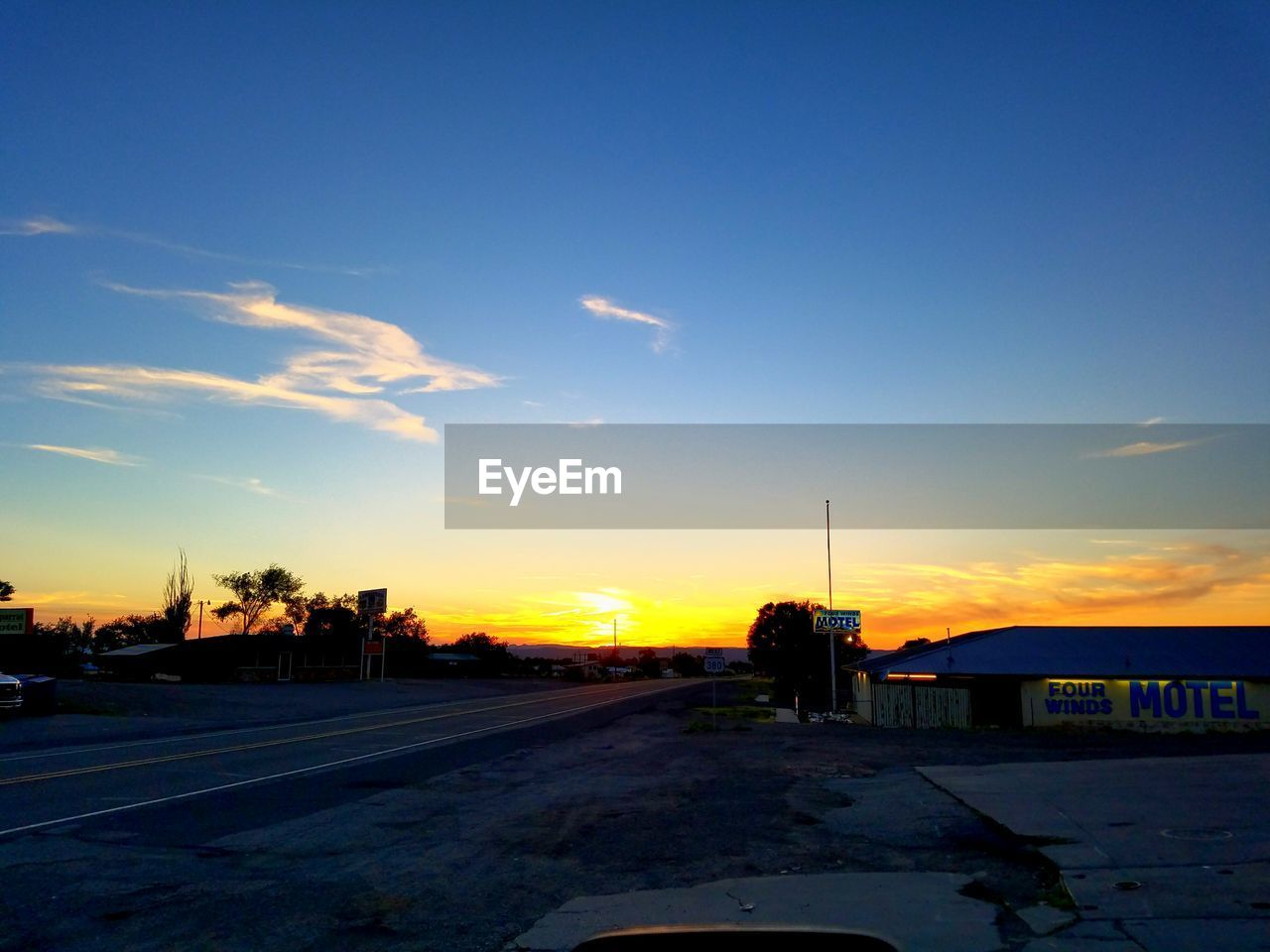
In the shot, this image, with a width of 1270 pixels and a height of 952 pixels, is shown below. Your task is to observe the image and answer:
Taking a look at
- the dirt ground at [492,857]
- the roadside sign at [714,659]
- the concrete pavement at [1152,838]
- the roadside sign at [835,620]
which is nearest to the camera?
the concrete pavement at [1152,838]

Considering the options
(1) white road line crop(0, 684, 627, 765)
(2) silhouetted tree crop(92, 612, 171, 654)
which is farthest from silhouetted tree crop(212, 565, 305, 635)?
(1) white road line crop(0, 684, 627, 765)

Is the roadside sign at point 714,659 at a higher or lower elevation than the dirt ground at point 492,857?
higher

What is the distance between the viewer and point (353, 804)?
1545cm

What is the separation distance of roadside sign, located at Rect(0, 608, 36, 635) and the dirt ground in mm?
42703

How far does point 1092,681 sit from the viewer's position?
3634 centimetres

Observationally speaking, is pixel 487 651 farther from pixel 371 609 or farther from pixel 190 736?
pixel 190 736

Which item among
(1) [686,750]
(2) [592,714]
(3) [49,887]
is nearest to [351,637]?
(2) [592,714]

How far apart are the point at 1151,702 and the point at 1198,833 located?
2862cm

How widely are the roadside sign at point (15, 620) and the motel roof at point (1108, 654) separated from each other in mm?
45648

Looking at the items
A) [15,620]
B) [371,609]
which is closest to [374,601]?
[371,609]

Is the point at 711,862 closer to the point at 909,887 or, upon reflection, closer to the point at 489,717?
the point at 909,887

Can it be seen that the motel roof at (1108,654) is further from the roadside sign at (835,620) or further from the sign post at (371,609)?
the sign post at (371,609)

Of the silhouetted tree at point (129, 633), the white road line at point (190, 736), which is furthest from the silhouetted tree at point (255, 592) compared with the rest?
the white road line at point (190, 736)

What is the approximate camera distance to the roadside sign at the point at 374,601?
89.2 metres
